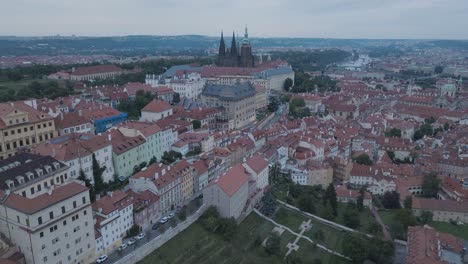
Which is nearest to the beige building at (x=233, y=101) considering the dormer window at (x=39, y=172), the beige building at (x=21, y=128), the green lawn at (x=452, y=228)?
the beige building at (x=21, y=128)

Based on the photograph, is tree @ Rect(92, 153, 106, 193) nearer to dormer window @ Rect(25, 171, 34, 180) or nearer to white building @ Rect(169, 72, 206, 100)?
dormer window @ Rect(25, 171, 34, 180)

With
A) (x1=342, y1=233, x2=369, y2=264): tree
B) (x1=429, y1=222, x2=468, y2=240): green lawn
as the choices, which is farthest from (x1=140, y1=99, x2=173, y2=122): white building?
(x1=429, y1=222, x2=468, y2=240): green lawn

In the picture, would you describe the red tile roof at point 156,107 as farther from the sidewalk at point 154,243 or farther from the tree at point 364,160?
the tree at point 364,160

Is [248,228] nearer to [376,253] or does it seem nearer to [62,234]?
[376,253]

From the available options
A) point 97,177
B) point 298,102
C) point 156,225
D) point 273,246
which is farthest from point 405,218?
point 298,102

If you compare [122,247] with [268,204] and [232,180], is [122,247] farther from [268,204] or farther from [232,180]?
[268,204]

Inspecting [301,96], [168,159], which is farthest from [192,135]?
[301,96]
